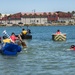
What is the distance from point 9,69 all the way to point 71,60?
19.7 ft

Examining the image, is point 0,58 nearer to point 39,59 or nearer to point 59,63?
point 39,59

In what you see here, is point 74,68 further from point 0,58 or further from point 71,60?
point 0,58

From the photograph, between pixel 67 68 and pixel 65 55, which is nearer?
pixel 67 68

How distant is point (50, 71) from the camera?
948 inches

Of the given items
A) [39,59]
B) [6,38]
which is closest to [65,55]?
[39,59]

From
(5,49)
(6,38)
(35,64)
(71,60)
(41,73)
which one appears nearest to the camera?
(41,73)

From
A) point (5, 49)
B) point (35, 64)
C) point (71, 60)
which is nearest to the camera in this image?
point (35, 64)

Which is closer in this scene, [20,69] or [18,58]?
[20,69]

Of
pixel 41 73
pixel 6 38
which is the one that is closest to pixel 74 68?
pixel 41 73

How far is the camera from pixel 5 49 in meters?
32.2

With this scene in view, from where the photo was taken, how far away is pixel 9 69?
2503 cm

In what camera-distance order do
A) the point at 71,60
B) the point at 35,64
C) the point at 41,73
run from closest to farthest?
the point at 41,73
the point at 35,64
the point at 71,60

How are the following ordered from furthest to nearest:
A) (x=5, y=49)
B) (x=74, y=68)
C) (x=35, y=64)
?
1. (x=5, y=49)
2. (x=35, y=64)
3. (x=74, y=68)

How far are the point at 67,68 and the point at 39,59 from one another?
5472 mm
